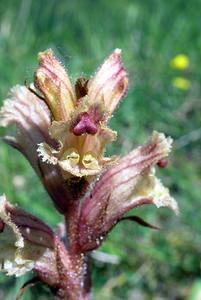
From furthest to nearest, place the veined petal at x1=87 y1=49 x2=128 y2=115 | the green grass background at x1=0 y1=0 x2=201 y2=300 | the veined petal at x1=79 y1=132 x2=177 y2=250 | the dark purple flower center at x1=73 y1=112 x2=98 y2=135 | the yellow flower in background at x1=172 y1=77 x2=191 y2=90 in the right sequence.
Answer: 1. the yellow flower in background at x1=172 y1=77 x2=191 y2=90
2. the green grass background at x1=0 y1=0 x2=201 y2=300
3. the veined petal at x1=79 y1=132 x2=177 y2=250
4. the veined petal at x1=87 y1=49 x2=128 y2=115
5. the dark purple flower center at x1=73 y1=112 x2=98 y2=135

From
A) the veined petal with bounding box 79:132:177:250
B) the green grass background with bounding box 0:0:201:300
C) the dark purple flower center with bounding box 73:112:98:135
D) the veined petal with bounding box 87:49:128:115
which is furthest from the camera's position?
the green grass background with bounding box 0:0:201:300

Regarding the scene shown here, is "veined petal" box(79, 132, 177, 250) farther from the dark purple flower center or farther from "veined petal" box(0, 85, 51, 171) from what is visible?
the dark purple flower center

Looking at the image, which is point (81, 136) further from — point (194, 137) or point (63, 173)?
point (194, 137)

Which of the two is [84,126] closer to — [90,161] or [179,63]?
[90,161]

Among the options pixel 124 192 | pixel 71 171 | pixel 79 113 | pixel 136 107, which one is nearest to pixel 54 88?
pixel 79 113

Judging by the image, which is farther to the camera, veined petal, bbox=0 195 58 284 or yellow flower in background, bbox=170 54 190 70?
yellow flower in background, bbox=170 54 190 70

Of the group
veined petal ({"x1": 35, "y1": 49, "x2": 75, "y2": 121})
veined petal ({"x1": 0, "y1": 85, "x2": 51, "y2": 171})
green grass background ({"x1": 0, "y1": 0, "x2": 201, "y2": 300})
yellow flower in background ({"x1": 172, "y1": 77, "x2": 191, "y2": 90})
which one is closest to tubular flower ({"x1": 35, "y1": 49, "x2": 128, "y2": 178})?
veined petal ({"x1": 35, "y1": 49, "x2": 75, "y2": 121})

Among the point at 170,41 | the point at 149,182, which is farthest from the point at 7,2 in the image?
the point at 149,182
